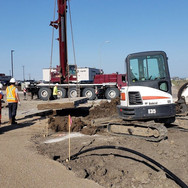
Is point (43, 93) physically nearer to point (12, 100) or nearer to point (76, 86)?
point (76, 86)

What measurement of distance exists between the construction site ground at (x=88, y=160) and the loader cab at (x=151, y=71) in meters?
1.68

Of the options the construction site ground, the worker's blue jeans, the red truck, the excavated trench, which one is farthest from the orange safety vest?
the red truck

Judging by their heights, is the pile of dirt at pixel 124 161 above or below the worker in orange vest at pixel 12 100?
below

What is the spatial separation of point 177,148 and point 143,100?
172 centimetres

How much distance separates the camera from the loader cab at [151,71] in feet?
24.1

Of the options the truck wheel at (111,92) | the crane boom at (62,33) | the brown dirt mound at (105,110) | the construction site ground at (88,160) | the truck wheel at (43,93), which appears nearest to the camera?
the construction site ground at (88,160)

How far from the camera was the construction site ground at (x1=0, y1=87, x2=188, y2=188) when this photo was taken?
4.23 m

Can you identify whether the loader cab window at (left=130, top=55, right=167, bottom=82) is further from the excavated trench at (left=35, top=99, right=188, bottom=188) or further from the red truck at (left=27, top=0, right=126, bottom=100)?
the red truck at (left=27, top=0, right=126, bottom=100)

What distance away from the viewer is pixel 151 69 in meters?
7.40

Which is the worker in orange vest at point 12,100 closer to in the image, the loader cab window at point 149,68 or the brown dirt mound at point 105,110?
the brown dirt mound at point 105,110

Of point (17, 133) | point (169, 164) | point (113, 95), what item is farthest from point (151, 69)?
point (113, 95)

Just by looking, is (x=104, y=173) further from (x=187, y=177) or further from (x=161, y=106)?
(x=161, y=106)

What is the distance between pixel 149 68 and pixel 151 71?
11 centimetres

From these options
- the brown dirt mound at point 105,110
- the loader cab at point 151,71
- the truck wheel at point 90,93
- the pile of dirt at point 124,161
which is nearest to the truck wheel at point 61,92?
the truck wheel at point 90,93
